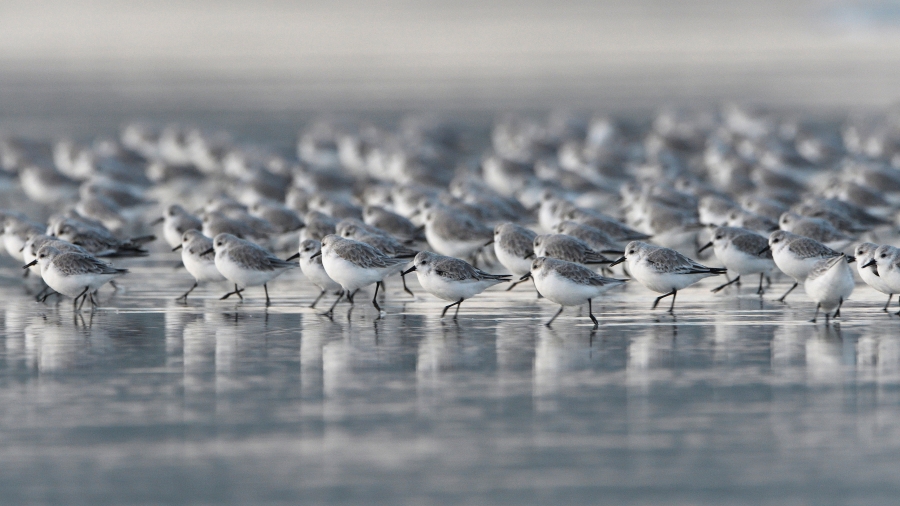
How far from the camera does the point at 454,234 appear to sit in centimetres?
1429

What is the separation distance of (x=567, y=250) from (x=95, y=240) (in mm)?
4636

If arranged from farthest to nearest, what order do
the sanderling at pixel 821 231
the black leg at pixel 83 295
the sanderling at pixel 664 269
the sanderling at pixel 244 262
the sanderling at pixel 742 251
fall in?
the sanderling at pixel 821 231, the sanderling at pixel 742 251, the sanderling at pixel 244 262, the black leg at pixel 83 295, the sanderling at pixel 664 269

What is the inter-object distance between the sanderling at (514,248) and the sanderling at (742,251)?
5.75ft

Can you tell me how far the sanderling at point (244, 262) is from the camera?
12391 mm

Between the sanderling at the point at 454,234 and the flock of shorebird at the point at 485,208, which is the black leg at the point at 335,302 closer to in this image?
the flock of shorebird at the point at 485,208

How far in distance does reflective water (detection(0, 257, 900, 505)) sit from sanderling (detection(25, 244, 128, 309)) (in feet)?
1.10

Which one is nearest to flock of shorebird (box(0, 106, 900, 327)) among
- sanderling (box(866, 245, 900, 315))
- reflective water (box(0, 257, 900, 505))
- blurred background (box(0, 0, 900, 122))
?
sanderling (box(866, 245, 900, 315))

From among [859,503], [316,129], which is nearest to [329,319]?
[859,503]

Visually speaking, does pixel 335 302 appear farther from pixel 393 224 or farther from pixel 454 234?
pixel 393 224

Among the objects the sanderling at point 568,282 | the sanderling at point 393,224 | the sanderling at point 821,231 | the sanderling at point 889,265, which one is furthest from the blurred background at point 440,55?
the sanderling at point 568,282

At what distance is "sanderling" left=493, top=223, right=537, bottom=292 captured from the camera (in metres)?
13.1

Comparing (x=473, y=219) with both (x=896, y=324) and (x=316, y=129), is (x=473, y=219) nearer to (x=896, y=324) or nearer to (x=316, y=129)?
(x=896, y=324)

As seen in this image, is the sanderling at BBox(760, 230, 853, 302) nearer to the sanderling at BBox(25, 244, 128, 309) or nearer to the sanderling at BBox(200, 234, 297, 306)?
the sanderling at BBox(200, 234, 297, 306)

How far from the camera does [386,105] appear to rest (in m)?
38.8
